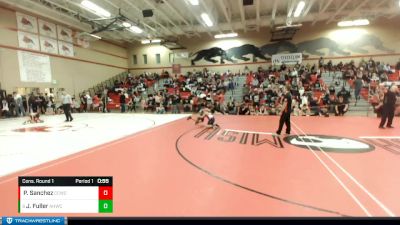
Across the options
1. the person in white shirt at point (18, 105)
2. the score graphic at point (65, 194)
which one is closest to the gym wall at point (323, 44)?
the person in white shirt at point (18, 105)

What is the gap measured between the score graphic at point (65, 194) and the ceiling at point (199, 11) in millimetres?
14373

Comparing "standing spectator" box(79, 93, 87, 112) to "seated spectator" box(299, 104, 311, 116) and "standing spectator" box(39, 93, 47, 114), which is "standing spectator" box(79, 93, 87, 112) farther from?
"seated spectator" box(299, 104, 311, 116)

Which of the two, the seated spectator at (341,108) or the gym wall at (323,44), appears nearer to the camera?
the seated spectator at (341,108)

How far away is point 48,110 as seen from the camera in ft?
55.3

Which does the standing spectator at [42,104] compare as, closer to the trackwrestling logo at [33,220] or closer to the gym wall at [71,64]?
the gym wall at [71,64]

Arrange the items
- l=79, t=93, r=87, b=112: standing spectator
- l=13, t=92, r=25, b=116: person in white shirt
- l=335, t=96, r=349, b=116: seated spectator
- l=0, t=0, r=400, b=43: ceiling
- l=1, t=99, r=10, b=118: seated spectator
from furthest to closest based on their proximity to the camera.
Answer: l=79, t=93, r=87, b=112: standing spectator
l=0, t=0, r=400, b=43: ceiling
l=13, t=92, r=25, b=116: person in white shirt
l=1, t=99, r=10, b=118: seated spectator
l=335, t=96, r=349, b=116: seated spectator

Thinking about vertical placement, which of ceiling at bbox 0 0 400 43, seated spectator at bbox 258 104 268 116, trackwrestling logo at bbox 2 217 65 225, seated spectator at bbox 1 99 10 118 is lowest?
seated spectator at bbox 258 104 268 116

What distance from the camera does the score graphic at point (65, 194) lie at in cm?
110

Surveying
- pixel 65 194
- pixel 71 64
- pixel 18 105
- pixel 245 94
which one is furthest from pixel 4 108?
pixel 65 194

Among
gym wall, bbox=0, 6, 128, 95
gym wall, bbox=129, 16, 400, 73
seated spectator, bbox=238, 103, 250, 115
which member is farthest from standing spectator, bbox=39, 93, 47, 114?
seated spectator, bbox=238, 103, 250, 115

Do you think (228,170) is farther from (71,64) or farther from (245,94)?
(71,64)

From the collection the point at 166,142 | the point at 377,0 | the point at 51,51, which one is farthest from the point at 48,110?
the point at 377,0

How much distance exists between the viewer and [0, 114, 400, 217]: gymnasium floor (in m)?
2.72

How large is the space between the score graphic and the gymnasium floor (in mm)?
242
